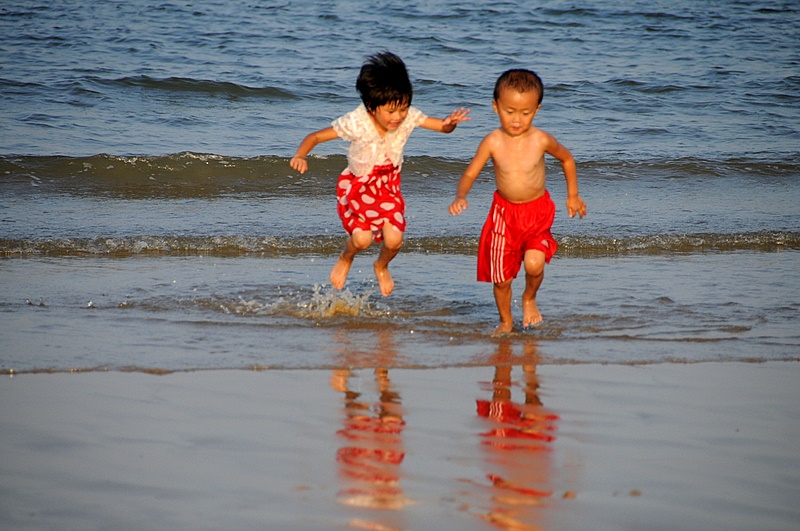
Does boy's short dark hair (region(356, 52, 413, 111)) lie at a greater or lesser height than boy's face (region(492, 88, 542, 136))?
greater

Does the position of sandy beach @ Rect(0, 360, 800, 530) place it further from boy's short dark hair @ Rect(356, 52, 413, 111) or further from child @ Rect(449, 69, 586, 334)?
boy's short dark hair @ Rect(356, 52, 413, 111)

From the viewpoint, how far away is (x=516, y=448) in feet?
10.7

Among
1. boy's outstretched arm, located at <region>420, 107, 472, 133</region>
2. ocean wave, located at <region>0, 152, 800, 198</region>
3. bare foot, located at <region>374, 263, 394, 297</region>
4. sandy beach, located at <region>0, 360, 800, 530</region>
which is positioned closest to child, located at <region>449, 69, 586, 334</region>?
boy's outstretched arm, located at <region>420, 107, 472, 133</region>

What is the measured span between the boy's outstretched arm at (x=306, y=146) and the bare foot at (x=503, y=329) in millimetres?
1311

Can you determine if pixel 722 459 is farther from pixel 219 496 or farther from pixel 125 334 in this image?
pixel 125 334

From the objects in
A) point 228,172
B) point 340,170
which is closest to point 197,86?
point 228,172

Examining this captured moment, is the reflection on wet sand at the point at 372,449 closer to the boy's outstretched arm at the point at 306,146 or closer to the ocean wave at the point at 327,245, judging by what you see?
the boy's outstretched arm at the point at 306,146

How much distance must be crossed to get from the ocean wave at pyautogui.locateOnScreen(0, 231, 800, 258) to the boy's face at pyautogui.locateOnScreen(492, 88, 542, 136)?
2525 millimetres

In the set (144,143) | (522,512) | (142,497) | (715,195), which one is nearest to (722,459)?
(522,512)

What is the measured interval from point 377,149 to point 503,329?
1230mm

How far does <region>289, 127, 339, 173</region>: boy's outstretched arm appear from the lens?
508 centimetres

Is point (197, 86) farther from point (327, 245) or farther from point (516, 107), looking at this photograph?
point (516, 107)

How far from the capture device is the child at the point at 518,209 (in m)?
4.98

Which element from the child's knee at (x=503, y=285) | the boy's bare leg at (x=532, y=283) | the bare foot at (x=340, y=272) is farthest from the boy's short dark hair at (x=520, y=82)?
the bare foot at (x=340, y=272)
